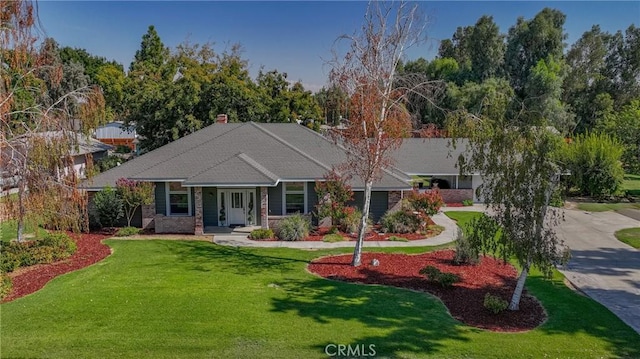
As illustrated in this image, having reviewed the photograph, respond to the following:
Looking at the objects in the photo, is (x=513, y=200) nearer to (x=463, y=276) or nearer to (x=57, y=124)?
(x=463, y=276)

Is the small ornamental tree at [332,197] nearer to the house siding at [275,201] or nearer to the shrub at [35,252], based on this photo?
the house siding at [275,201]

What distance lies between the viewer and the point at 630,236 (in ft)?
64.0

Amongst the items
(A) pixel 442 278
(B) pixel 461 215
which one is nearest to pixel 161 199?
(A) pixel 442 278

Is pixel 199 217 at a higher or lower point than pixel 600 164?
lower

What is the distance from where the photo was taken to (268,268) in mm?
14023

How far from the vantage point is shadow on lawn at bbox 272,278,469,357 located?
8805 mm

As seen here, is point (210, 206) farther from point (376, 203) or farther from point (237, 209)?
point (376, 203)

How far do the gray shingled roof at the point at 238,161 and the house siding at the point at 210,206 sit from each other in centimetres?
104

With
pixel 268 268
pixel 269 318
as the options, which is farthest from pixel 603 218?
pixel 269 318

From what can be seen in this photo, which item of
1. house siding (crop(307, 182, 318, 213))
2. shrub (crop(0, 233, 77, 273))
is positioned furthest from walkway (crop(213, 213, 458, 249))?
shrub (crop(0, 233, 77, 273))

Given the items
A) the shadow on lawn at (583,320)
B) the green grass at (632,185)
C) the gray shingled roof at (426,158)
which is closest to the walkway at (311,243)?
the shadow on lawn at (583,320)

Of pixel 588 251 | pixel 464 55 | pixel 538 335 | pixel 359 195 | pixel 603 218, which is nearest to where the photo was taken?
pixel 538 335

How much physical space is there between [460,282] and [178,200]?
1300 cm

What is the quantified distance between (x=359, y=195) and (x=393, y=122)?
304 inches
